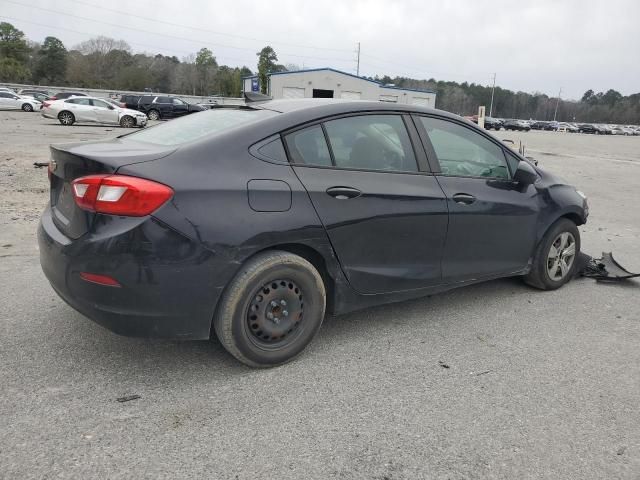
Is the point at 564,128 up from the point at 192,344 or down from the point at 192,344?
up

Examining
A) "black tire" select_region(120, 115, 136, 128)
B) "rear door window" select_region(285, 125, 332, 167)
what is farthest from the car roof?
"black tire" select_region(120, 115, 136, 128)

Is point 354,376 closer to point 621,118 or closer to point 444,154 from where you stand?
point 444,154

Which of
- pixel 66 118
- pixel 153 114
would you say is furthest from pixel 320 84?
pixel 66 118

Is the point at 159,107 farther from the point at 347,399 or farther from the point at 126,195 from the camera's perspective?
the point at 347,399

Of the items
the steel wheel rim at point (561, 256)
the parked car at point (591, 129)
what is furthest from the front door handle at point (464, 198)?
the parked car at point (591, 129)

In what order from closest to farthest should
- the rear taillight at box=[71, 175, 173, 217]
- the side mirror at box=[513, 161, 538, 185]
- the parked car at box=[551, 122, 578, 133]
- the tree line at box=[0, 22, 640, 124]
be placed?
the rear taillight at box=[71, 175, 173, 217] < the side mirror at box=[513, 161, 538, 185] < the tree line at box=[0, 22, 640, 124] < the parked car at box=[551, 122, 578, 133]

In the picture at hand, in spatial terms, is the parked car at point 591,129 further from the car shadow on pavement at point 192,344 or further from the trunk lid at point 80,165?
the trunk lid at point 80,165

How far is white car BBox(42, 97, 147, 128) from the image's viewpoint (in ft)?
83.6

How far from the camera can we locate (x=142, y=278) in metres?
2.67

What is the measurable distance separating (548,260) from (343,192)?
2.44m

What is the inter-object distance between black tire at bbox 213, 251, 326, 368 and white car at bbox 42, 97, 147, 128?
85.9ft

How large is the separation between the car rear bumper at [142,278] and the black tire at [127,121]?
2595cm

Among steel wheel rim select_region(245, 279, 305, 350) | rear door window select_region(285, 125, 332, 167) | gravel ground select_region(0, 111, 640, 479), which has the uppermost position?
rear door window select_region(285, 125, 332, 167)

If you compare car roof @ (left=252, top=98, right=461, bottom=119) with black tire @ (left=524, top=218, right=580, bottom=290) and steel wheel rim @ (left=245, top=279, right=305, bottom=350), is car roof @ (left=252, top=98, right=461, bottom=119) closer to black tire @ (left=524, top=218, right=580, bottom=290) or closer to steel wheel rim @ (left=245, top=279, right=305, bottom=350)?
steel wheel rim @ (left=245, top=279, right=305, bottom=350)
